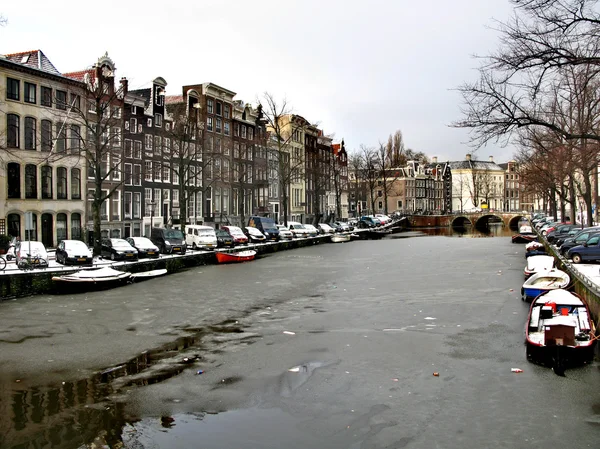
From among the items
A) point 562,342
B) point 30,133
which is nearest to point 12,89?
point 30,133

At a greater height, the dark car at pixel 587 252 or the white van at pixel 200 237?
the white van at pixel 200 237

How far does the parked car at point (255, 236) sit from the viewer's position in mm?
63156

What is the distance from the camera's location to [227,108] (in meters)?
82.8

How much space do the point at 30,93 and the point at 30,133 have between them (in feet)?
11.0

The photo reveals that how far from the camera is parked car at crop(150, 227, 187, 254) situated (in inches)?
1875

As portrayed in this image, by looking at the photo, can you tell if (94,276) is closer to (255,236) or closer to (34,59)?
(34,59)

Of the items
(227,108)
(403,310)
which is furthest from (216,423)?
(227,108)

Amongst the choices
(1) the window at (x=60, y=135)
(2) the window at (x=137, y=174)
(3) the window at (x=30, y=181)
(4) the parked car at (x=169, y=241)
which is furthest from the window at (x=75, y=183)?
(4) the parked car at (x=169, y=241)

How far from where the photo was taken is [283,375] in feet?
55.4

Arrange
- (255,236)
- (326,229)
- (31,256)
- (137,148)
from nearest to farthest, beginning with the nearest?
1. (31,256)
2. (137,148)
3. (255,236)
4. (326,229)

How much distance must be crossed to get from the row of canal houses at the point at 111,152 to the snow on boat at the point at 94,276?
354 centimetres

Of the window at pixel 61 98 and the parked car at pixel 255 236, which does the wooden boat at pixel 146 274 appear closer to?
the window at pixel 61 98

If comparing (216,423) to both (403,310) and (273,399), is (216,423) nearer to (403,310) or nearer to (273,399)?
(273,399)

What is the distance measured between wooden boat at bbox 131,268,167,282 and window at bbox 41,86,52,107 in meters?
20.5
